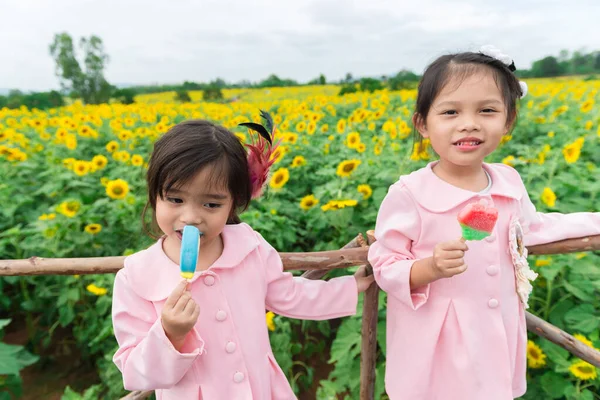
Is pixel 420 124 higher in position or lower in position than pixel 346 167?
higher

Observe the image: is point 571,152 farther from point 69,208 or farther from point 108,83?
point 108,83

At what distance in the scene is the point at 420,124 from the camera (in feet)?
3.74

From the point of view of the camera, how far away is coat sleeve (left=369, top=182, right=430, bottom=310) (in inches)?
41.9

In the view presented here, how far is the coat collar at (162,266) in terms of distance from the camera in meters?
1.01

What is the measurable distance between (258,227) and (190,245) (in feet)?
5.35

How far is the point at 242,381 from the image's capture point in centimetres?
104

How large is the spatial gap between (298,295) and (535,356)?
1243 millimetres

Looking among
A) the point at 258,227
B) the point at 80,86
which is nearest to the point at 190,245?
the point at 258,227

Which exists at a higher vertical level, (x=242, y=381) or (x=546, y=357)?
(x=242, y=381)

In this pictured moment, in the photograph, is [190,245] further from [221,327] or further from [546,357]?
[546,357]

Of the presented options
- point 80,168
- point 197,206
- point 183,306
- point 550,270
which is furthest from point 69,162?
point 550,270

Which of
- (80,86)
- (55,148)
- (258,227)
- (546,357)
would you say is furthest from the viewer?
(80,86)

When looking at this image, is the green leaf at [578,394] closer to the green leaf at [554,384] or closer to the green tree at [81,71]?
the green leaf at [554,384]

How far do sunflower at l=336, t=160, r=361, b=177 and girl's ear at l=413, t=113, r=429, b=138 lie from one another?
1577 mm
